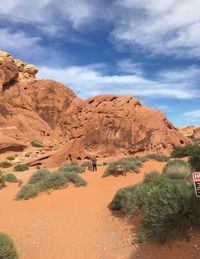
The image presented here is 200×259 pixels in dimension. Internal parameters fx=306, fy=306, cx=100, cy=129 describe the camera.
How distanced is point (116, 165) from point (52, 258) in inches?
386

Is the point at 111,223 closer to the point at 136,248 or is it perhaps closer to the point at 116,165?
the point at 136,248

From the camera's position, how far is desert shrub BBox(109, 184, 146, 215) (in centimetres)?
927

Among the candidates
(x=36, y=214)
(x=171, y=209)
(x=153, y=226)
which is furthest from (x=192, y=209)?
(x=36, y=214)

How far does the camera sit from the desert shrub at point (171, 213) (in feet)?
22.4

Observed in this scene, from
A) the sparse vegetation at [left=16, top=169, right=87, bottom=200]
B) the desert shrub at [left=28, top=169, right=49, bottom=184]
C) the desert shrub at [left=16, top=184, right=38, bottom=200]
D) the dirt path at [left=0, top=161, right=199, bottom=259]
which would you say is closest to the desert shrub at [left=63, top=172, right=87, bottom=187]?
the sparse vegetation at [left=16, top=169, right=87, bottom=200]

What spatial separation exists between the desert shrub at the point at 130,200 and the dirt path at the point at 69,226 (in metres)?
0.39

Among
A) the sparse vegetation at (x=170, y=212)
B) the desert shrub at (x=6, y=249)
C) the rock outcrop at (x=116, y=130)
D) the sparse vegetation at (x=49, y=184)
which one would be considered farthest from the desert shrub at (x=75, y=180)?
the rock outcrop at (x=116, y=130)

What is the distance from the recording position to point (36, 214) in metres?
11.0

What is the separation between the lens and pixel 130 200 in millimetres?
9500

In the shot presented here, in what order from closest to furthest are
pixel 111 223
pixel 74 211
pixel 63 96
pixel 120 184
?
pixel 111 223, pixel 74 211, pixel 120 184, pixel 63 96

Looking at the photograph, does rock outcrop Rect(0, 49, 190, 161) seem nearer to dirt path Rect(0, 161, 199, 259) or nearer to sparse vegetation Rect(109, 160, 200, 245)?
dirt path Rect(0, 161, 199, 259)

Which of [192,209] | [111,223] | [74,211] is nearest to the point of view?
[192,209]

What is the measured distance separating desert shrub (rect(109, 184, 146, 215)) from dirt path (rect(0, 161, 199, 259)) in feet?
1.28

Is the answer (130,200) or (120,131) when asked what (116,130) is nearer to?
(120,131)
